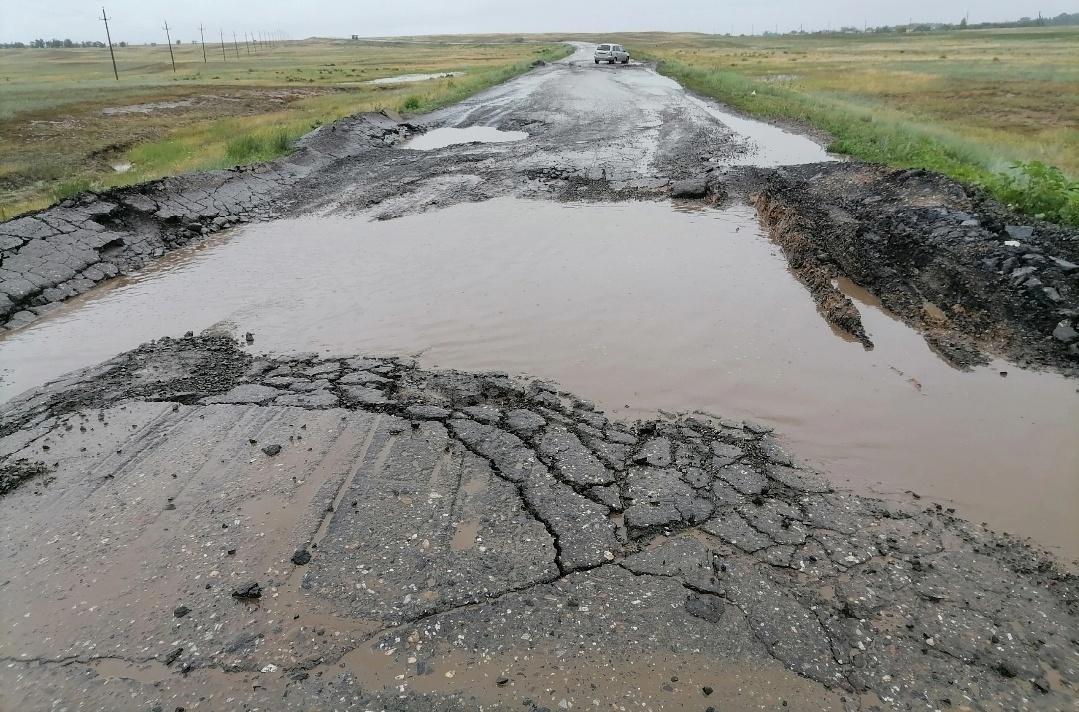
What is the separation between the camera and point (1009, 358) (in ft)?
20.4

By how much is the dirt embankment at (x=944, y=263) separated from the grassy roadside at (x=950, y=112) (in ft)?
3.27

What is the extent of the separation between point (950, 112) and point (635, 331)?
2414cm

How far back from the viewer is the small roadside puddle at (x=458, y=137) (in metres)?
18.6

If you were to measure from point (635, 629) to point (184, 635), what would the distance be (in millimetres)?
2586

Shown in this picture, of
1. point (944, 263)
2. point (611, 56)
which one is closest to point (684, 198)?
point (944, 263)

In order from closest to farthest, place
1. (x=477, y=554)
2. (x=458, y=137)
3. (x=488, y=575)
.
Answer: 1. (x=488, y=575)
2. (x=477, y=554)
3. (x=458, y=137)

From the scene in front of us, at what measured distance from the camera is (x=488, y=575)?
12.4 feet

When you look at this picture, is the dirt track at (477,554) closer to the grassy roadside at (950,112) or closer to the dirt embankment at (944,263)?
the dirt embankment at (944,263)

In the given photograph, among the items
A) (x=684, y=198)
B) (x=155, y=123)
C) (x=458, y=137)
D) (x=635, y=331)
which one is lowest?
(x=635, y=331)

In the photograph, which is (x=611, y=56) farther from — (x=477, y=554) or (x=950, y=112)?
(x=477, y=554)

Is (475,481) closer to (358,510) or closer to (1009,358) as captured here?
(358,510)

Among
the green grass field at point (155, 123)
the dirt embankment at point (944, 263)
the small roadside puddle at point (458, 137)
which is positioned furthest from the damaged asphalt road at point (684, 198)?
the green grass field at point (155, 123)

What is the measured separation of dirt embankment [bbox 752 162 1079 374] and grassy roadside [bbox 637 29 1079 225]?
100cm

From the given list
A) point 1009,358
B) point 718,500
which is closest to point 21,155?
point 718,500
